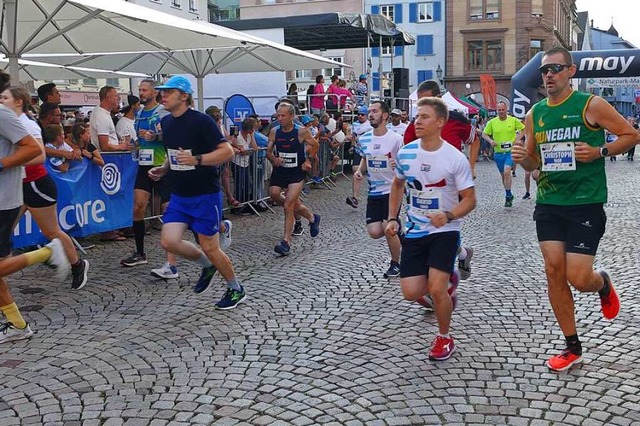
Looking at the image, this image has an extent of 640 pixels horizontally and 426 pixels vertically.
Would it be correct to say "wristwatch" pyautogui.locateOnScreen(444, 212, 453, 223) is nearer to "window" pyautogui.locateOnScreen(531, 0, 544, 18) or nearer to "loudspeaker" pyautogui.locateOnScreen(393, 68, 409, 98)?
"loudspeaker" pyautogui.locateOnScreen(393, 68, 409, 98)

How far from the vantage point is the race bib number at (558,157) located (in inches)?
179

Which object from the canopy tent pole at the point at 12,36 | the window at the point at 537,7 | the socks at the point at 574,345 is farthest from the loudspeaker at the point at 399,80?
the window at the point at 537,7

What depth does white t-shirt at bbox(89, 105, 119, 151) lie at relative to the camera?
9586 millimetres

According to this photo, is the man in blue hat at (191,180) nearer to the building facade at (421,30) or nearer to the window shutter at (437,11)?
the building facade at (421,30)

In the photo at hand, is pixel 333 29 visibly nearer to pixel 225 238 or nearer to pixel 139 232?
pixel 139 232

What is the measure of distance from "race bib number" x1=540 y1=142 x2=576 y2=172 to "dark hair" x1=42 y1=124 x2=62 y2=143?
5.88 m

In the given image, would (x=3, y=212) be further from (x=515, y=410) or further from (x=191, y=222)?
(x=515, y=410)

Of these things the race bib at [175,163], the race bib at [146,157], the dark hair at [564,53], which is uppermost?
the dark hair at [564,53]

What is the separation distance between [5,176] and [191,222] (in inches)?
61.5

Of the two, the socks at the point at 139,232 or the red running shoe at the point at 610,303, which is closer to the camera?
the red running shoe at the point at 610,303

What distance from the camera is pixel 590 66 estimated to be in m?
14.0

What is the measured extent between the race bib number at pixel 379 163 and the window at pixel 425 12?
2114 inches

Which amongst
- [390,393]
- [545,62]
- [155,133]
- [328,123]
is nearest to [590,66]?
[328,123]

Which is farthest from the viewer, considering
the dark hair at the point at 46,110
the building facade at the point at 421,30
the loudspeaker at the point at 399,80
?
the building facade at the point at 421,30
